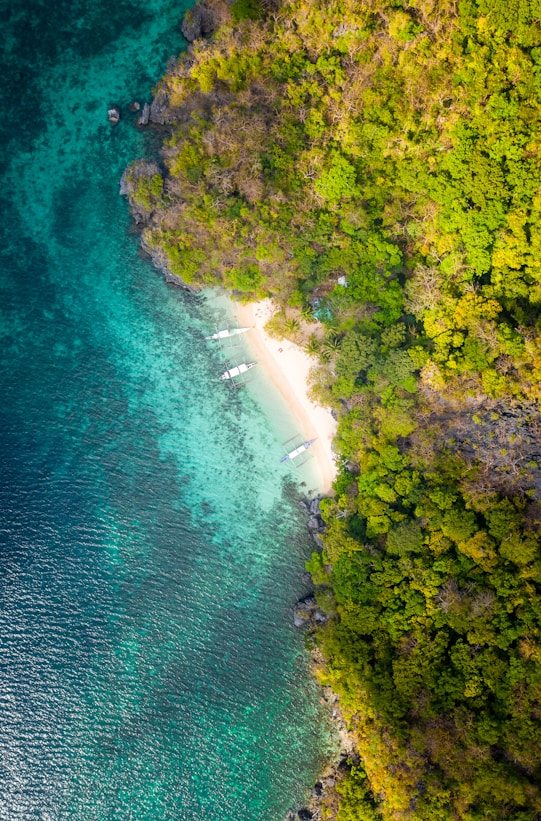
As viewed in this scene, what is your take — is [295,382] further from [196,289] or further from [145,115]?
[145,115]

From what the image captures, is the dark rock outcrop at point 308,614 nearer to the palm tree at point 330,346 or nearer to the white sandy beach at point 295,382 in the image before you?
the white sandy beach at point 295,382

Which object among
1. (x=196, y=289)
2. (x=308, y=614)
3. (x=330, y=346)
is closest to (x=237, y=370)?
(x=196, y=289)

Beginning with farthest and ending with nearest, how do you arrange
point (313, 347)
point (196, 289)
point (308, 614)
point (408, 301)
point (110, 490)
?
point (110, 490) → point (196, 289) → point (308, 614) → point (313, 347) → point (408, 301)

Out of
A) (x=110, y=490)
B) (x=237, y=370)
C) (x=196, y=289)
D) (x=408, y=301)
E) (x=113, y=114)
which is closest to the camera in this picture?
(x=408, y=301)

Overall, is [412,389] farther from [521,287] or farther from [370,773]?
[370,773]

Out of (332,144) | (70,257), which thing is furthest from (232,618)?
(332,144)

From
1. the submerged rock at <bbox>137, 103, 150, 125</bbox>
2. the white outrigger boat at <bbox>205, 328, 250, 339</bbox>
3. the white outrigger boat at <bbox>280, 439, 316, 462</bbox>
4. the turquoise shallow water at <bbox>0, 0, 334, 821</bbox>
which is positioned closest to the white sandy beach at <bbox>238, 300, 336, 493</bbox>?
the white outrigger boat at <bbox>280, 439, 316, 462</bbox>
